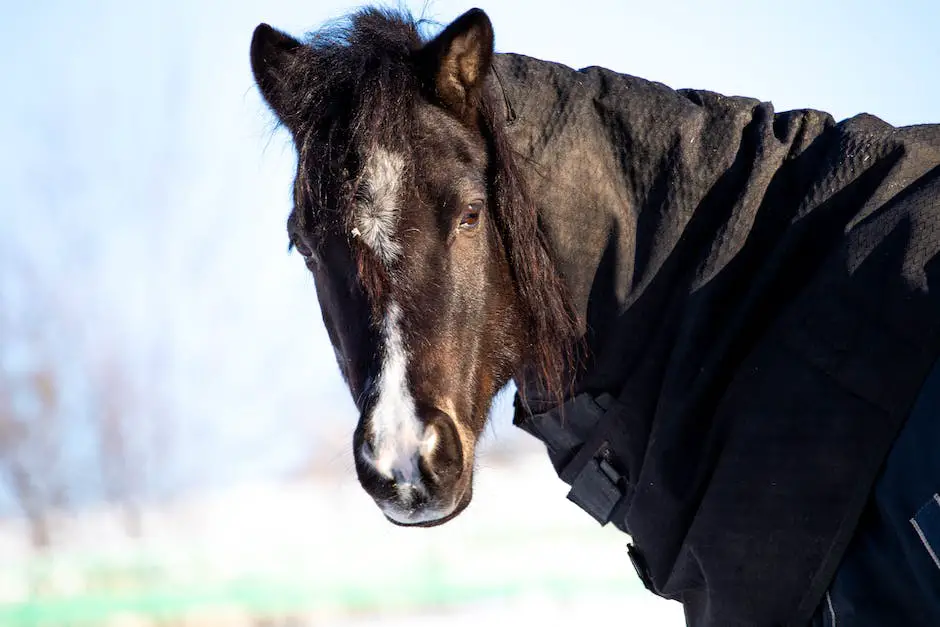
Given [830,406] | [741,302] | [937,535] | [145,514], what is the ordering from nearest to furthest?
1. [937,535]
2. [830,406]
3. [741,302]
4. [145,514]

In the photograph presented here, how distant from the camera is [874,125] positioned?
2287 millimetres

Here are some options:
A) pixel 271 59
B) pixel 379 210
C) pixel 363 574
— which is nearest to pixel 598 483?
pixel 379 210

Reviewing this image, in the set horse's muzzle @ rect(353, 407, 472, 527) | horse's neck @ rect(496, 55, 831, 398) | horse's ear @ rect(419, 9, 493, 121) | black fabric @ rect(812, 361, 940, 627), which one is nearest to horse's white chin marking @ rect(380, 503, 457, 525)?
horse's muzzle @ rect(353, 407, 472, 527)

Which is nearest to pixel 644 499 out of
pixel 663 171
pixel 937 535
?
pixel 937 535

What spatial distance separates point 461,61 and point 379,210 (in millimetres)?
501

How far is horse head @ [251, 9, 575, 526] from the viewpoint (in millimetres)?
2049

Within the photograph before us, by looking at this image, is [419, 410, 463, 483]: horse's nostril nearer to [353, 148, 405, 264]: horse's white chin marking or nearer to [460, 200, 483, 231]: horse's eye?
[353, 148, 405, 264]: horse's white chin marking

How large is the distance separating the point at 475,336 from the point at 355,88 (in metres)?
0.71

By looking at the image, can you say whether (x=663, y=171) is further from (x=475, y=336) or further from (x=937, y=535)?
(x=937, y=535)

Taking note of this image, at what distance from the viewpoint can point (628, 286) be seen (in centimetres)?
237

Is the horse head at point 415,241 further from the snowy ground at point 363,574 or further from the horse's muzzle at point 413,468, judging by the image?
the snowy ground at point 363,574

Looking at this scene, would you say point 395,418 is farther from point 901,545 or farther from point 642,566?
point 901,545

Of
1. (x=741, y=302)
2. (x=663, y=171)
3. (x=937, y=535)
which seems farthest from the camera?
(x=663, y=171)

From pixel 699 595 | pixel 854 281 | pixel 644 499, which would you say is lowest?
pixel 699 595
